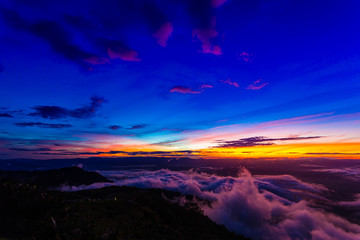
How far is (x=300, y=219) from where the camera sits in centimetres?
19688

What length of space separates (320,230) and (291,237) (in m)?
29.9

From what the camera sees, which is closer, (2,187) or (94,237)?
(94,237)

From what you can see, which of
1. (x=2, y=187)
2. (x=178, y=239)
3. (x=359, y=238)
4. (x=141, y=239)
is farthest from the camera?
(x=359, y=238)

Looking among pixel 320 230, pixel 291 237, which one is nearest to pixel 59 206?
pixel 291 237

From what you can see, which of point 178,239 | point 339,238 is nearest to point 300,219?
point 339,238

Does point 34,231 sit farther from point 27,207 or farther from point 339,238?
point 339,238

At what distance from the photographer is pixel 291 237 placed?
569 feet

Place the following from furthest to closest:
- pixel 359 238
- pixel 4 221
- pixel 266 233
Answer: pixel 266 233 → pixel 359 238 → pixel 4 221

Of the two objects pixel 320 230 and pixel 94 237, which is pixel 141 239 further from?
pixel 320 230

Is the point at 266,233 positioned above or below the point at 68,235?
below

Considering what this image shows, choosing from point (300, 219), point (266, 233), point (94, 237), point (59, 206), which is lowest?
point (266, 233)

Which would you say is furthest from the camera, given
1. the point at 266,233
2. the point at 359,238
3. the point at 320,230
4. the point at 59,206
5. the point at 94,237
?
the point at 266,233

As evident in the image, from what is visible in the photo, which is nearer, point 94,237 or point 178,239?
point 94,237

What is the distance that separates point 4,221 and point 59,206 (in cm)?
428
